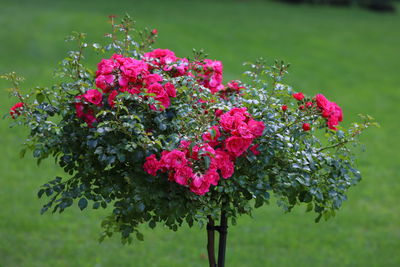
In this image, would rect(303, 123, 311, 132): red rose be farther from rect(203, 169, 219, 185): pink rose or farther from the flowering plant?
rect(203, 169, 219, 185): pink rose

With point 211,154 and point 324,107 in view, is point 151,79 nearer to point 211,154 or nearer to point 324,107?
point 211,154

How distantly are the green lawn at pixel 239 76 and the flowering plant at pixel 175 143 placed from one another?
1.23 metres

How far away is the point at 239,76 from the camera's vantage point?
11070 millimetres

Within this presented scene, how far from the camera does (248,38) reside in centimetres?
1464

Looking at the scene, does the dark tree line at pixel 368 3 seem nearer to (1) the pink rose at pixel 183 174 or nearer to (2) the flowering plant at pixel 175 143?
(2) the flowering plant at pixel 175 143

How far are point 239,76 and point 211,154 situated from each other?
883 centimetres

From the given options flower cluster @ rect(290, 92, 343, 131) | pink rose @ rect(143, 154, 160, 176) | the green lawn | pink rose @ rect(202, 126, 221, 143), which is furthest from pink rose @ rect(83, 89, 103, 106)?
the green lawn

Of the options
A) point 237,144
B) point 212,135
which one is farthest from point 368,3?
point 212,135

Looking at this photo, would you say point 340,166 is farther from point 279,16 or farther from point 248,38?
point 279,16

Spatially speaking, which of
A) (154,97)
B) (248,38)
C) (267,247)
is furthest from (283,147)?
(248,38)

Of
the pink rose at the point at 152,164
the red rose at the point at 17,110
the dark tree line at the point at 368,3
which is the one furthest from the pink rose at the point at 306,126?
the dark tree line at the point at 368,3

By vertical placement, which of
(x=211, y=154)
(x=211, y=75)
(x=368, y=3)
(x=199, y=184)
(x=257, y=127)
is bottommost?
(x=199, y=184)

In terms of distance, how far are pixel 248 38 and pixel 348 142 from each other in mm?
11966

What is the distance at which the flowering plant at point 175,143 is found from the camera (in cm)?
247
